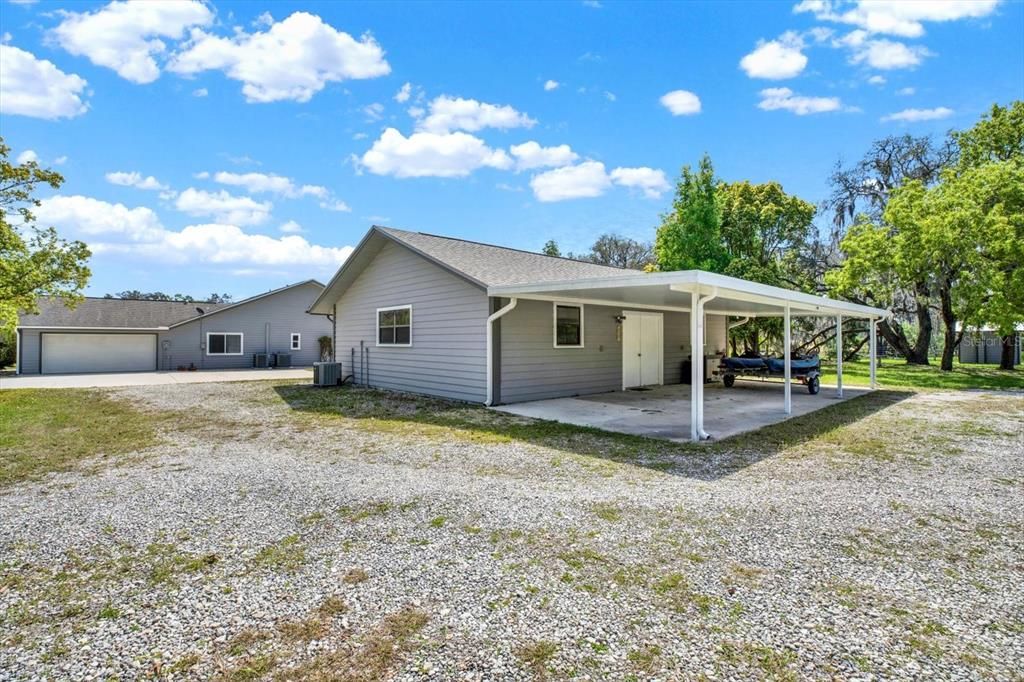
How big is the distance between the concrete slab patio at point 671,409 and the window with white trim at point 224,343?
18336 millimetres

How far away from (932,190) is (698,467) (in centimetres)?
2011

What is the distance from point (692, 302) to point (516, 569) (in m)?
4.54

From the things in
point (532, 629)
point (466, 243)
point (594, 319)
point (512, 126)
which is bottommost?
point (532, 629)

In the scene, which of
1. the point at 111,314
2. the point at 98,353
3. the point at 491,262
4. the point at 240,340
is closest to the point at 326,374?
the point at 491,262

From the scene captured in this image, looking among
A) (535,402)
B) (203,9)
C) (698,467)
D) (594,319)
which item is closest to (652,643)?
(698,467)

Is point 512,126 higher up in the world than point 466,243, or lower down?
higher up

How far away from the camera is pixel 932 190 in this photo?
18.7 meters

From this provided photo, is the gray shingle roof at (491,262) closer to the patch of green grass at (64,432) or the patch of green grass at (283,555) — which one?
the patch of green grass at (64,432)

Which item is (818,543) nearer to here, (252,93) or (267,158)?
(252,93)

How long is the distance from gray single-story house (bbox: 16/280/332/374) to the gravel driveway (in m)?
19.2

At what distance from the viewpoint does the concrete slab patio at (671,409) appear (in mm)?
7789

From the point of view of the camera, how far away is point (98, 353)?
70.8 ft

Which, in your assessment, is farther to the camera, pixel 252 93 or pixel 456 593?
pixel 252 93

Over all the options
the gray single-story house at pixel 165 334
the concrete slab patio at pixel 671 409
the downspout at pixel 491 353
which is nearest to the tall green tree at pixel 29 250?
the gray single-story house at pixel 165 334
